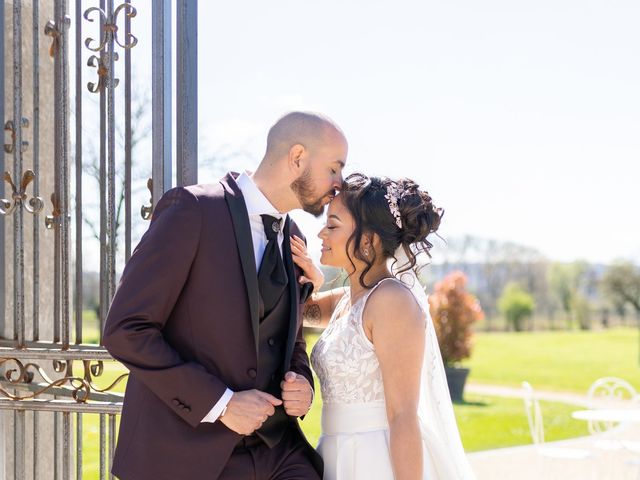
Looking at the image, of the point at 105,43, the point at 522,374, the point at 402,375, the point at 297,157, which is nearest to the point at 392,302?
the point at 402,375

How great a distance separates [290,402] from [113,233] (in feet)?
3.68

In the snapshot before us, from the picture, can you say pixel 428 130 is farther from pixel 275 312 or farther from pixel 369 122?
pixel 275 312

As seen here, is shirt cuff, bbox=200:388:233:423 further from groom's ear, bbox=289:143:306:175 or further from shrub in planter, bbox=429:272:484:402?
shrub in planter, bbox=429:272:484:402

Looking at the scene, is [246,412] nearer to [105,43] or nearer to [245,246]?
[245,246]

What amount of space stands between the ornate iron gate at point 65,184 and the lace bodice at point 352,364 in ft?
2.49

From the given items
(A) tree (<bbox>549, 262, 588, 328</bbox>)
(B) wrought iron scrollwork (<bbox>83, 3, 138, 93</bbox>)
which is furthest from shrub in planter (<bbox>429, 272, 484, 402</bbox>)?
(A) tree (<bbox>549, 262, 588, 328</bbox>)

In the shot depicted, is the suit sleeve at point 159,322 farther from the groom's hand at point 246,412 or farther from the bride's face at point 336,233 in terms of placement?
the bride's face at point 336,233

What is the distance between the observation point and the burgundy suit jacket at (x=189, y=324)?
95.0 inches

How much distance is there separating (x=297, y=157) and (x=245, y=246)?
33 cm

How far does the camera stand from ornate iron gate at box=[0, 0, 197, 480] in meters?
3.15

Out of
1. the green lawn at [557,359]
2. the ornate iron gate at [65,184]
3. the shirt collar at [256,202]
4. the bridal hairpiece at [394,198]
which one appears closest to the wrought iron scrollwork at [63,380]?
the ornate iron gate at [65,184]

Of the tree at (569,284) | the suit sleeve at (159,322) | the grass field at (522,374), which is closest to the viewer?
the suit sleeve at (159,322)

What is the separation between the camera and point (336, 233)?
9.70ft

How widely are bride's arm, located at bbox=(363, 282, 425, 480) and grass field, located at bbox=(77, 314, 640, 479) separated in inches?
227
